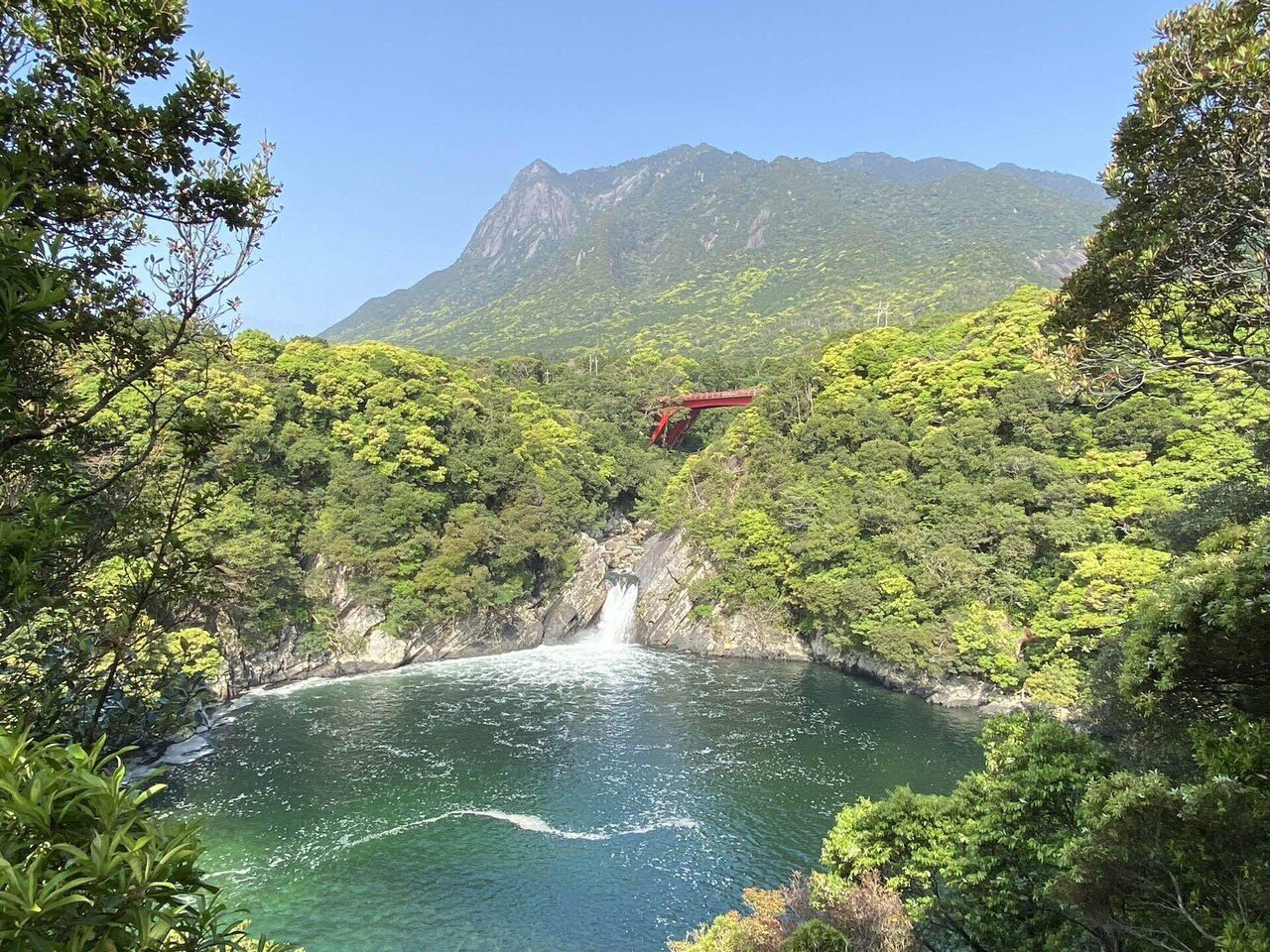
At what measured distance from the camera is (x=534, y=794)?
17156 mm

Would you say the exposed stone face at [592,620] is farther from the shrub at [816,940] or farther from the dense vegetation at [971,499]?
the shrub at [816,940]

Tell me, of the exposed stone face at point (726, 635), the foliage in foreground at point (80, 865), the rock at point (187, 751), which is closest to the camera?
the foliage in foreground at point (80, 865)

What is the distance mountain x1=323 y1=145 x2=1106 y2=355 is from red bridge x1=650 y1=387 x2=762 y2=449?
66.5 feet

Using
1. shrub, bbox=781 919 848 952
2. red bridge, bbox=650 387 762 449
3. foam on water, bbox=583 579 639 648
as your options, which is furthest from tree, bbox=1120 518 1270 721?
red bridge, bbox=650 387 762 449

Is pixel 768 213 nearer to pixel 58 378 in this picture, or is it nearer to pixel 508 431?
pixel 508 431

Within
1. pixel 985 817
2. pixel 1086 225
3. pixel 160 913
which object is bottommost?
pixel 985 817

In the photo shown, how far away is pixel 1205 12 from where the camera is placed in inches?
225

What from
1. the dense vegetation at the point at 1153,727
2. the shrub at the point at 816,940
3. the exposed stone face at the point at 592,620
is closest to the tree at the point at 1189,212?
the dense vegetation at the point at 1153,727

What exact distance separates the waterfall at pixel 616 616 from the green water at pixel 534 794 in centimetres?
606

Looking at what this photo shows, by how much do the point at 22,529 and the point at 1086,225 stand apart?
11937 cm

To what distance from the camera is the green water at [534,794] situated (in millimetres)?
12758

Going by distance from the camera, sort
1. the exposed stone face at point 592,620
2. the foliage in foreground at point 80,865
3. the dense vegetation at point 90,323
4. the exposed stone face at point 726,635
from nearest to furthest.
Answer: the foliage in foreground at point 80,865 < the dense vegetation at point 90,323 < the exposed stone face at point 726,635 < the exposed stone face at point 592,620

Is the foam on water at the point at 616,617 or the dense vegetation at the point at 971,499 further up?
the dense vegetation at the point at 971,499

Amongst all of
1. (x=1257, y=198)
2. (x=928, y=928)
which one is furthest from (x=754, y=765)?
(x=1257, y=198)
